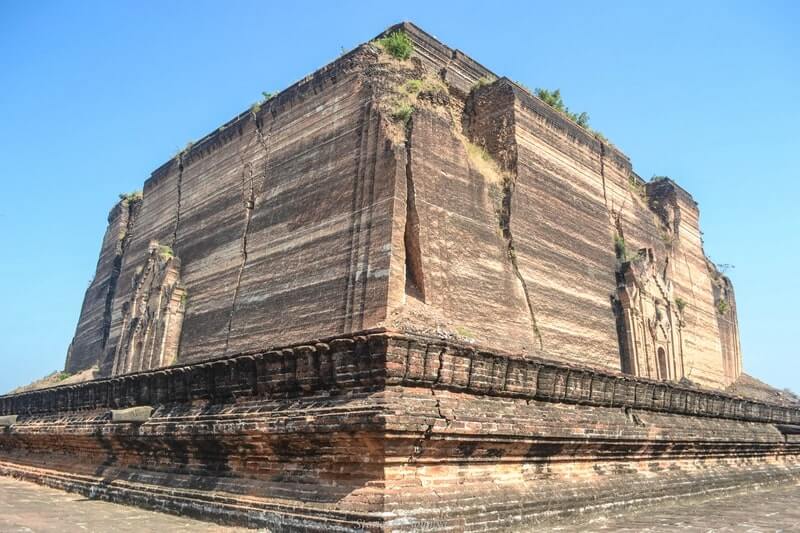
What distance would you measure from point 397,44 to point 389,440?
517 inches

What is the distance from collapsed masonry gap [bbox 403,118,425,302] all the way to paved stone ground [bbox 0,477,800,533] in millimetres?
6362

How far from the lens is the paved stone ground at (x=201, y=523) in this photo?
6410 mm

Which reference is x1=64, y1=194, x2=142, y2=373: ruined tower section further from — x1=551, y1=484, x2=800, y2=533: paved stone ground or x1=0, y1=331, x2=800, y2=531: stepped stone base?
x1=551, y1=484, x2=800, y2=533: paved stone ground

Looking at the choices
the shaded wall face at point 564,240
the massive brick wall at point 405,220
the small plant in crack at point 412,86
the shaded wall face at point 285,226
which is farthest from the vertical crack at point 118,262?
the shaded wall face at point 564,240

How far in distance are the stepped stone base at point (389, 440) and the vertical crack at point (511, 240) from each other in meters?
5.48

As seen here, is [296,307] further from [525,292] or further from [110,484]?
[110,484]

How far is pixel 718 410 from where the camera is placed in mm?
10953

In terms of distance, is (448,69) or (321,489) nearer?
(321,489)

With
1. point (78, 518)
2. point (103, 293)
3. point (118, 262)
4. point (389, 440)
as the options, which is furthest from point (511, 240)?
point (103, 293)

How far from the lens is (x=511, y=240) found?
15805 millimetres

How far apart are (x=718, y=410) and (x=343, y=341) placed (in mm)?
7658

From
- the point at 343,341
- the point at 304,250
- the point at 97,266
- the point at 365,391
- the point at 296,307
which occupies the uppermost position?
the point at 97,266

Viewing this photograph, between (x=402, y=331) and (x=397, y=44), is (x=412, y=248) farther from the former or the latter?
(x=402, y=331)

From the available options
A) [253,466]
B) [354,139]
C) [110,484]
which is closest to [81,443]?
[110,484]
